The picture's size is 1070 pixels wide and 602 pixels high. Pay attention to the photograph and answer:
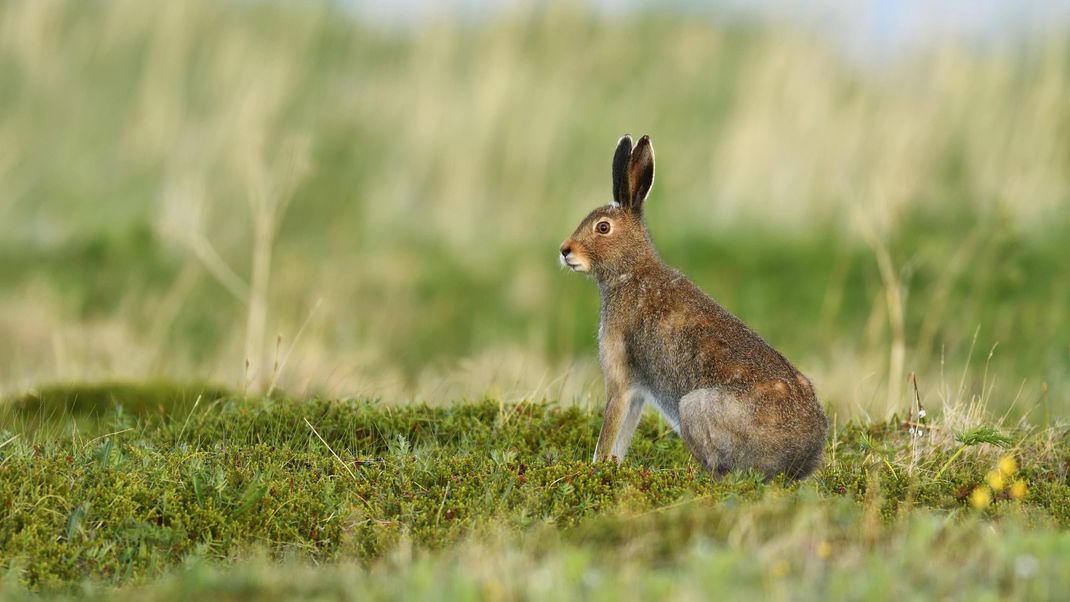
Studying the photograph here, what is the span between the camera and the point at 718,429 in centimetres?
→ 718

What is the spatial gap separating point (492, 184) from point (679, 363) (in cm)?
1230

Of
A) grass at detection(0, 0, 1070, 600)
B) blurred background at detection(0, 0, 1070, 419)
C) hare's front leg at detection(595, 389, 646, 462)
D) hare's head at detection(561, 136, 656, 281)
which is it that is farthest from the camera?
blurred background at detection(0, 0, 1070, 419)

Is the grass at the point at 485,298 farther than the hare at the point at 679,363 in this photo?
No

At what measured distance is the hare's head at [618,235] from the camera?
8.48 metres

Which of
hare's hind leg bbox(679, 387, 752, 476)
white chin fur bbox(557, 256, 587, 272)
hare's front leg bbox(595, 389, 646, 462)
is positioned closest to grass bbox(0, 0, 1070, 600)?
hare's hind leg bbox(679, 387, 752, 476)

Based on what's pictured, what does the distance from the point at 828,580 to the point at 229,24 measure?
19.6 metres

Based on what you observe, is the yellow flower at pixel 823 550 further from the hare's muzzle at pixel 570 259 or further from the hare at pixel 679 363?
the hare's muzzle at pixel 570 259

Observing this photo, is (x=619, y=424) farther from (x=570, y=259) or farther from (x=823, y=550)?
(x=823, y=550)

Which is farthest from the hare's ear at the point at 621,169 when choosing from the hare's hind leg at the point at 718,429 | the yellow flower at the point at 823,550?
the yellow flower at the point at 823,550

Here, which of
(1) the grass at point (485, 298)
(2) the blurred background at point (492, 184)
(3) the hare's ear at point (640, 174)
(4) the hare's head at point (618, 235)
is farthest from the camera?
(2) the blurred background at point (492, 184)

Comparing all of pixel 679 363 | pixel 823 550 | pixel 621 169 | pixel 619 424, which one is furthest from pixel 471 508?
pixel 621 169

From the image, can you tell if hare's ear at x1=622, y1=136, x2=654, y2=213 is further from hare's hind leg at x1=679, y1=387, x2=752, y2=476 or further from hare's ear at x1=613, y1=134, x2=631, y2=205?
hare's hind leg at x1=679, y1=387, x2=752, y2=476

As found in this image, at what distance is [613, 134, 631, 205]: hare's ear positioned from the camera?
831cm

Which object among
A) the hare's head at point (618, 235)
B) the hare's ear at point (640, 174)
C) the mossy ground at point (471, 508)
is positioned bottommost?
the mossy ground at point (471, 508)
